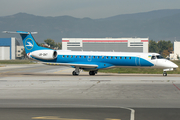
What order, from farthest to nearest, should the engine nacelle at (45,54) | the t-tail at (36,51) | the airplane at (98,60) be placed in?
the t-tail at (36,51), the engine nacelle at (45,54), the airplane at (98,60)

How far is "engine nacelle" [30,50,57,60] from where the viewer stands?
35.6 meters

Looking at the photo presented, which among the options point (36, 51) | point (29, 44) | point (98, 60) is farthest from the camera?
point (29, 44)

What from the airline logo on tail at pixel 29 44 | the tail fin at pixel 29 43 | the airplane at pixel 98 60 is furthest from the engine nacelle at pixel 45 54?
the airline logo on tail at pixel 29 44

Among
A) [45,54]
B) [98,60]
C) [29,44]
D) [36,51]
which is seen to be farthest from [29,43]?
[98,60]

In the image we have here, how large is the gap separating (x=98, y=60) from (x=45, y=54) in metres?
7.21

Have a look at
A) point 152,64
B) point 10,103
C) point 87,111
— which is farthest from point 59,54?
point 87,111

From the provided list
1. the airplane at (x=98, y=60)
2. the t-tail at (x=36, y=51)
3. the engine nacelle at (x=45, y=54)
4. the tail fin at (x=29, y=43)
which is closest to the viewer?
the airplane at (x=98, y=60)

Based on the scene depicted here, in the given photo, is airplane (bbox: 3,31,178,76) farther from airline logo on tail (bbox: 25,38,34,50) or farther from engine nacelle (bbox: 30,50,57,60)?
airline logo on tail (bbox: 25,38,34,50)

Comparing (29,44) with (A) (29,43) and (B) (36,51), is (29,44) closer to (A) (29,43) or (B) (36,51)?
(A) (29,43)

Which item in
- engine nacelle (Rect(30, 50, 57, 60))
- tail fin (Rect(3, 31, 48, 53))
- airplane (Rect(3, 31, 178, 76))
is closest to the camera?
airplane (Rect(3, 31, 178, 76))

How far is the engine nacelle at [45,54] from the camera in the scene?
117 feet

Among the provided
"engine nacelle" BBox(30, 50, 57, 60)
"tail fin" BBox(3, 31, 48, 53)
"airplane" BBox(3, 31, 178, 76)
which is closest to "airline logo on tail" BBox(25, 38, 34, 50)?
"tail fin" BBox(3, 31, 48, 53)

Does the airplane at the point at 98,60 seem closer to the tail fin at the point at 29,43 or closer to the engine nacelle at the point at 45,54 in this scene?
the engine nacelle at the point at 45,54

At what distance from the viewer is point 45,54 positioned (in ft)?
118
